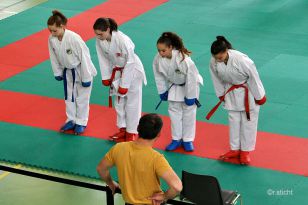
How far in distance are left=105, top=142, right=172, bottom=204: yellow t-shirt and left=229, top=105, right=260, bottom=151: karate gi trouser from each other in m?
2.90

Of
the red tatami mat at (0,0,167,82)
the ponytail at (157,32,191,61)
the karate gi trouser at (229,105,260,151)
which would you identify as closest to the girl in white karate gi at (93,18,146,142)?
the ponytail at (157,32,191,61)

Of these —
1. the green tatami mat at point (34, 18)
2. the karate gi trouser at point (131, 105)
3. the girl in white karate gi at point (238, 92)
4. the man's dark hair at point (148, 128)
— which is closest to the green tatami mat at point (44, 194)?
the karate gi trouser at point (131, 105)

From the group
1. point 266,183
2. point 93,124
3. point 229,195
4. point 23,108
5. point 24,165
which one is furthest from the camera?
point 23,108

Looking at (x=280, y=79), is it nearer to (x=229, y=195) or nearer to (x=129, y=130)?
(x=129, y=130)

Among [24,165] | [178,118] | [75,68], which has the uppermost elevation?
[75,68]

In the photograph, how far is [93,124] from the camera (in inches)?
363

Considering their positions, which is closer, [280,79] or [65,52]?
[65,52]

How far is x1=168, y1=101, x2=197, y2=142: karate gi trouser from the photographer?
8164 millimetres

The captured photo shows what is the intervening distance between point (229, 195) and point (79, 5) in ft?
31.7

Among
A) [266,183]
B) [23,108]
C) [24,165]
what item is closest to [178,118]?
[266,183]

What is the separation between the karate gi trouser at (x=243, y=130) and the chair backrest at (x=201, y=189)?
212 centimetres

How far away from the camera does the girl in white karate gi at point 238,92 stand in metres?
7.44

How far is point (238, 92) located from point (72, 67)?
2260 millimetres

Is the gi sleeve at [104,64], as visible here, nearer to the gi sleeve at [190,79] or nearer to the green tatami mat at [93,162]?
the green tatami mat at [93,162]
